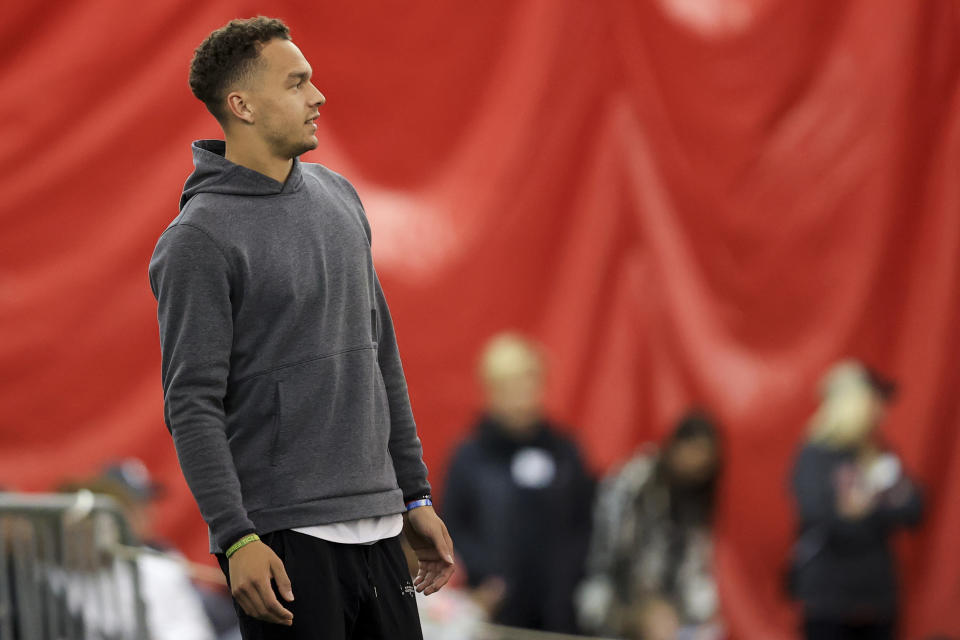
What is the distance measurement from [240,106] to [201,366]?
1.00 ft

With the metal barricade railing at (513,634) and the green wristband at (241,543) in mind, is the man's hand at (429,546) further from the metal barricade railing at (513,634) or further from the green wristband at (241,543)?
the metal barricade railing at (513,634)

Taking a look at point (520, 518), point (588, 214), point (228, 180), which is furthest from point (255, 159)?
point (588, 214)

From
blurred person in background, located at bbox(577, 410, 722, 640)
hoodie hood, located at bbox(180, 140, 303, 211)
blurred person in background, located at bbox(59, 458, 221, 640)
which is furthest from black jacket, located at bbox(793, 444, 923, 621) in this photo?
hoodie hood, located at bbox(180, 140, 303, 211)

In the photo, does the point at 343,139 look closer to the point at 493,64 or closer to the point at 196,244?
the point at 493,64

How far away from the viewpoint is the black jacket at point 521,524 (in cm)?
437

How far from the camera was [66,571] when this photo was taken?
3016 millimetres

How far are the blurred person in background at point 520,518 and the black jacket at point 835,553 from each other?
768mm

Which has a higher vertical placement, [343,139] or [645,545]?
[343,139]

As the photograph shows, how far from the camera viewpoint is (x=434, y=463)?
5.21 m

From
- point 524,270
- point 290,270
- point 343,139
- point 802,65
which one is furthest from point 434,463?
point 290,270

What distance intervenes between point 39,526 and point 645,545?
2.15 metres

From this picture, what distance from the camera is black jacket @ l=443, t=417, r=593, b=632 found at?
437 centimetres

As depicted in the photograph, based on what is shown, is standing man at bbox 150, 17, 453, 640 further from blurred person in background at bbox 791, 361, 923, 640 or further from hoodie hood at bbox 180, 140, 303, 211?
blurred person in background at bbox 791, 361, 923, 640

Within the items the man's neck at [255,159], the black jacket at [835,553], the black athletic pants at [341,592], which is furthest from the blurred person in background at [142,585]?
the black jacket at [835,553]
